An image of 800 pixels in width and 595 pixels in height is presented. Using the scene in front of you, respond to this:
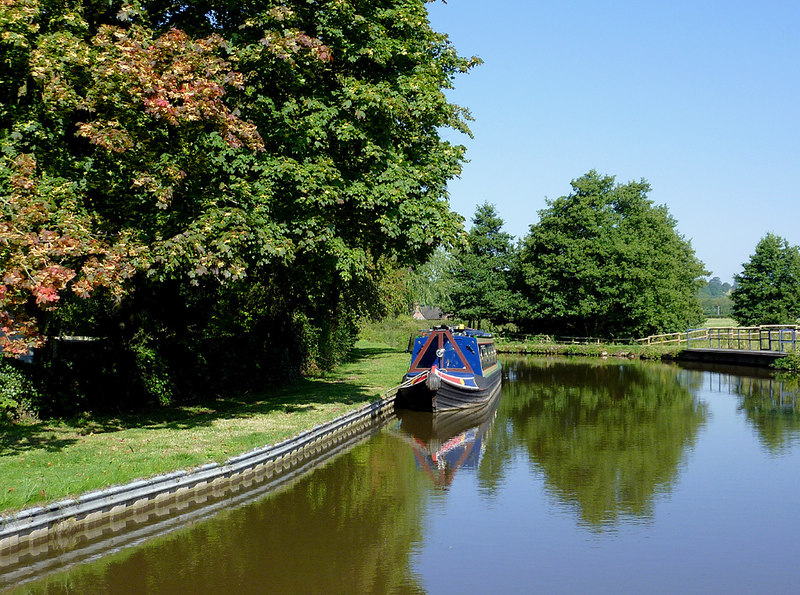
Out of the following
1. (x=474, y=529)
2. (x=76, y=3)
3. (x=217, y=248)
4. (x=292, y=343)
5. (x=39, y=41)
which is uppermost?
(x=76, y=3)

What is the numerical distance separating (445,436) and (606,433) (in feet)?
17.4

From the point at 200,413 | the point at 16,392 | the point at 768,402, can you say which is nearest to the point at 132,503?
the point at 16,392

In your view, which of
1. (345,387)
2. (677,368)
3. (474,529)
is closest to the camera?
(474,529)

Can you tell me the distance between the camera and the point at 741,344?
56.3 meters

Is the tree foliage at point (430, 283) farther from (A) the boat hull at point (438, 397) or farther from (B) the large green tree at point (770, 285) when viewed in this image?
(B) the large green tree at point (770, 285)

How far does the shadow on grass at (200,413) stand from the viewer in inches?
658

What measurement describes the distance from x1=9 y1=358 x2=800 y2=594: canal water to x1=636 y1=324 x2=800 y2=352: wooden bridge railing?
26.7 m

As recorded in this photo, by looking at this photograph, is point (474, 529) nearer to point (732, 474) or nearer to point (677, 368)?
point (732, 474)

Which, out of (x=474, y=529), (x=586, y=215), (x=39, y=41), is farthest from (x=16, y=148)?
(x=586, y=215)

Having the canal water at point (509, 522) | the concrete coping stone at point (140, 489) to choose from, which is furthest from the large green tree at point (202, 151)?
the canal water at point (509, 522)

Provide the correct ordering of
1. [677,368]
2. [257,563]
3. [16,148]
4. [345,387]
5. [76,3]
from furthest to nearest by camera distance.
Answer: [677,368]
[345,387]
[76,3]
[16,148]
[257,563]

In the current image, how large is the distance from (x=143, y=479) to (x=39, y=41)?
9.83 metres

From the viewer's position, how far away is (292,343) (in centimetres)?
3197

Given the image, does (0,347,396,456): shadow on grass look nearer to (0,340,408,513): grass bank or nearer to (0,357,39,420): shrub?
(0,340,408,513): grass bank
